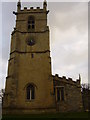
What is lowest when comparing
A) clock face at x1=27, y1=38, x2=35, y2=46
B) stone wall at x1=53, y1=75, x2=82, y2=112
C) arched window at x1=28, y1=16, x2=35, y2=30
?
stone wall at x1=53, y1=75, x2=82, y2=112

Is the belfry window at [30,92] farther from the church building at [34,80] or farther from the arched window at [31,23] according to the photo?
the arched window at [31,23]

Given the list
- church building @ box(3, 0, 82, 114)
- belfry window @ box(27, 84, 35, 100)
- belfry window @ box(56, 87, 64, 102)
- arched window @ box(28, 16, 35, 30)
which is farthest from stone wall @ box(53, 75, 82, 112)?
arched window @ box(28, 16, 35, 30)

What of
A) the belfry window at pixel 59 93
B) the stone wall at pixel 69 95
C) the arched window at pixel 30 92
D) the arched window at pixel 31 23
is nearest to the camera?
the arched window at pixel 30 92

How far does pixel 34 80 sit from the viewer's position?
29.6 meters

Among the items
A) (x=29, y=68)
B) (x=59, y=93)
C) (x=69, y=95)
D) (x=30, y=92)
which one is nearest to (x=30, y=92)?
(x=30, y=92)

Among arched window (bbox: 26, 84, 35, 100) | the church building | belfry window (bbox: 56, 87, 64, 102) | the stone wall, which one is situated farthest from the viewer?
belfry window (bbox: 56, 87, 64, 102)

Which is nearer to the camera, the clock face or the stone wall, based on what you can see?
the stone wall

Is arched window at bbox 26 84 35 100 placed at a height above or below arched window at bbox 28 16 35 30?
below

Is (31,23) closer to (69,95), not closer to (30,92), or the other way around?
(30,92)

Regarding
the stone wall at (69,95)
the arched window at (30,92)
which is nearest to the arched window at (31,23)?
the stone wall at (69,95)

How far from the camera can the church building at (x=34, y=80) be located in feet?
91.8

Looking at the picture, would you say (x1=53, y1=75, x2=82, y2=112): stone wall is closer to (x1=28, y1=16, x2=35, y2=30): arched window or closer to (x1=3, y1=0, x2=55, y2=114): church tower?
(x1=3, y1=0, x2=55, y2=114): church tower

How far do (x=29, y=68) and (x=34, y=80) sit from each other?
7.17ft

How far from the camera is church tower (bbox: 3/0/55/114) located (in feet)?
91.9
